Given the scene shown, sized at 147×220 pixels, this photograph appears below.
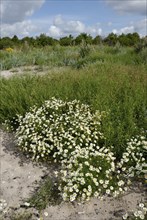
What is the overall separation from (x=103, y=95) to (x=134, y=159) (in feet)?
6.02

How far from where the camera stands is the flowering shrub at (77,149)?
3635 millimetres

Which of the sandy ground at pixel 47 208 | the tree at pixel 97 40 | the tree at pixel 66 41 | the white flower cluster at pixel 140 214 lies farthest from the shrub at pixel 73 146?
the tree at pixel 66 41

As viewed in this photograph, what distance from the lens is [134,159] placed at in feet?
13.2

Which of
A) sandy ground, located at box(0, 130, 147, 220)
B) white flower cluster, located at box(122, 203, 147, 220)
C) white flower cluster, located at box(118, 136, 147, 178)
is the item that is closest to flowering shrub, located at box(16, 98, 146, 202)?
white flower cluster, located at box(118, 136, 147, 178)

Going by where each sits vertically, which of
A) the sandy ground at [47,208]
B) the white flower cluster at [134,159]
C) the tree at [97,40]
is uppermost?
the tree at [97,40]

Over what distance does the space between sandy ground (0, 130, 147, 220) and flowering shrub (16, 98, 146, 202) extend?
0.13 meters

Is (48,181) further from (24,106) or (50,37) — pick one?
(50,37)

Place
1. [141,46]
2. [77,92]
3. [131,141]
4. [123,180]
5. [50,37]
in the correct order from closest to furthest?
[123,180] < [131,141] < [77,92] < [141,46] < [50,37]

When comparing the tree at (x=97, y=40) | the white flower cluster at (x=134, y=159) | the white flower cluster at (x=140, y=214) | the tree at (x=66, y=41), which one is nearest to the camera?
the white flower cluster at (x=140, y=214)

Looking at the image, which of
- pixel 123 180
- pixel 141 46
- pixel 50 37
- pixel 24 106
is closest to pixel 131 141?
pixel 123 180

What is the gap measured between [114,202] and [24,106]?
3024mm

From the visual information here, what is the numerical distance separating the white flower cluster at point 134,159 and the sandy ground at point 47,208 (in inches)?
8.5

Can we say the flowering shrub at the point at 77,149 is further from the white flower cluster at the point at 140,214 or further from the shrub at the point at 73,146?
the white flower cluster at the point at 140,214

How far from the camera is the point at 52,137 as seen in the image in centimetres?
461
